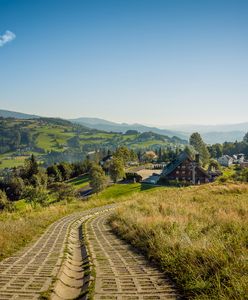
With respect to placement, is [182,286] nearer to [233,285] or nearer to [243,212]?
[233,285]

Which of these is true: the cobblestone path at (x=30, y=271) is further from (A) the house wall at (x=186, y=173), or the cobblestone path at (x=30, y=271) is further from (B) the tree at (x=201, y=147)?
(B) the tree at (x=201, y=147)

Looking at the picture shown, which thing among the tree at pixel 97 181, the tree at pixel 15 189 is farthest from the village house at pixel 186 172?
the tree at pixel 15 189

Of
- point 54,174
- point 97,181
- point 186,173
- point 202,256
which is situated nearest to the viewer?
point 202,256

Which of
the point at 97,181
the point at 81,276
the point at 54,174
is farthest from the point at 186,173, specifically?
the point at 81,276

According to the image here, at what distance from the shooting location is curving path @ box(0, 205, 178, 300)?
6406mm

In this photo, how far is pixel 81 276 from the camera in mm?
8211

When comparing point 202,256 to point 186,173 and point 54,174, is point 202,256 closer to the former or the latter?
point 186,173

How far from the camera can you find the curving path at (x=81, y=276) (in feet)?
21.0

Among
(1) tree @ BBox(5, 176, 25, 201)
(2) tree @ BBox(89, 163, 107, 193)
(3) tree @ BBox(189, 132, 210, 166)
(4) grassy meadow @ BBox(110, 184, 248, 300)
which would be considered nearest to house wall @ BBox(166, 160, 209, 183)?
(2) tree @ BBox(89, 163, 107, 193)

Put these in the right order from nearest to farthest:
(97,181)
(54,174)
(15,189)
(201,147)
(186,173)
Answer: (97,181) → (186,173) → (15,189) → (54,174) → (201,147)

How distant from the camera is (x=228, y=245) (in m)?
8.27

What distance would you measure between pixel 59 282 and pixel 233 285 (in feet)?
12.5

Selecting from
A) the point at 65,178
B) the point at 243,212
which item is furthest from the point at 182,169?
the point at 243,212

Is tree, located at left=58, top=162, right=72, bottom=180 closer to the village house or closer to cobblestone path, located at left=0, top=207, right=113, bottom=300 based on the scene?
the village house
